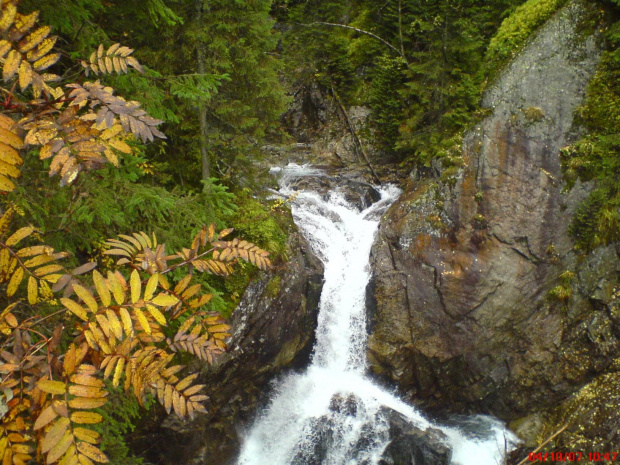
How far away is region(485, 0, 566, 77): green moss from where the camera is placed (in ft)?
32.3

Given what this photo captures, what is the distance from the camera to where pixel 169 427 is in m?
6.07

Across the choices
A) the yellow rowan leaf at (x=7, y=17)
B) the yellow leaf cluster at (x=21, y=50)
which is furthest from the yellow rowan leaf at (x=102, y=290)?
the yellow rowan leaf at (x=7, y=17)

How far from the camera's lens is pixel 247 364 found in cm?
721

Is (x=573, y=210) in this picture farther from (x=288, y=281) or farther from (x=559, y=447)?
(x=288, y=281)

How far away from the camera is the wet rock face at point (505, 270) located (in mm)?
8383

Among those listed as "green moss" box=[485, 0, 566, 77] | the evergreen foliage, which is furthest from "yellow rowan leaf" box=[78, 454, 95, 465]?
"green moss" box=[485, 0, 566, 77]

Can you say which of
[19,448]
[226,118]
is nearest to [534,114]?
[226,118]

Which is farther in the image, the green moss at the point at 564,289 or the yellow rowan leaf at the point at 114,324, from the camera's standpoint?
the green moss at the point at 564,289

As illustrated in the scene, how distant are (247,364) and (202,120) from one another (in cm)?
505

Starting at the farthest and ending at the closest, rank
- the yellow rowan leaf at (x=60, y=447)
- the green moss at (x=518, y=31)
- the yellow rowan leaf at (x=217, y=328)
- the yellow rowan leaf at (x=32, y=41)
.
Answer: the green moss at (x=518, y=31), the yellow rowan leaf at (x=217, y=328), the yellow rowan leaf at (x=32, y=41), the yellow rowan leaf at (x=60, y=447)

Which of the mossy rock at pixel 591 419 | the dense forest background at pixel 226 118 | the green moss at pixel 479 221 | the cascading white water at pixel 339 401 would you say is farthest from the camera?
the green moss at pixel 479 221

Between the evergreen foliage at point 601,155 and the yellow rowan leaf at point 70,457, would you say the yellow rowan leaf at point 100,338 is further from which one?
the evergreen foliage at point 601,155

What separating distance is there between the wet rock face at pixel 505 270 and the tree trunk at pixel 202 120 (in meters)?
5.14

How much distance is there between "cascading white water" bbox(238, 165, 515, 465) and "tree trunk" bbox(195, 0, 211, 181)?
11.9 feet
